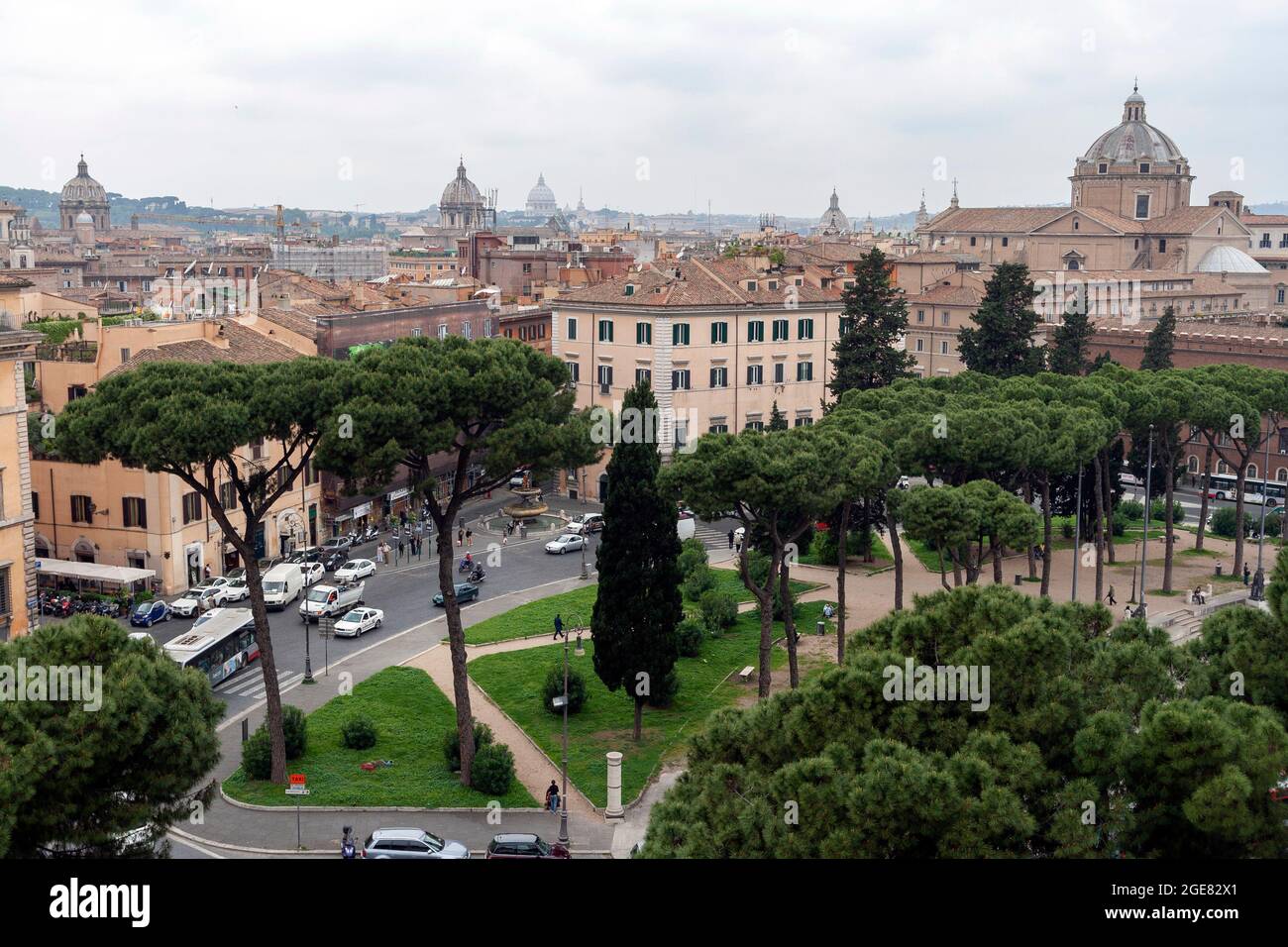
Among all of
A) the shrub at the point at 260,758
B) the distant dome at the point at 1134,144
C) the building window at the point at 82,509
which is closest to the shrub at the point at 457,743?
the shrub at the point at 260,758

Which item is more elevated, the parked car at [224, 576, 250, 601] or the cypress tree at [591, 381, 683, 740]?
the cypress tree at [591, 381, 683, 740]

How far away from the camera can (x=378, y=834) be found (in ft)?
92.7

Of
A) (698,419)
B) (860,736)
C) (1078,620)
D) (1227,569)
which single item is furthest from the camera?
(698,419)

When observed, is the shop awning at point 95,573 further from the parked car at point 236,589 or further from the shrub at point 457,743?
the shrub at point 457,743

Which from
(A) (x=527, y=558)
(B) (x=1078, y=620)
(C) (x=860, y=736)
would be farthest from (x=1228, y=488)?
(C) (x=860, y=736)

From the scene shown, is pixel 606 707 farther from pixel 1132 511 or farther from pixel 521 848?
pixel 1132 511

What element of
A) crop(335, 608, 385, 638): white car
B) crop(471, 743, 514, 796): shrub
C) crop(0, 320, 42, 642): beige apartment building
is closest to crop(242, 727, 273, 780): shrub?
crop(471, 743, 514, 796): shrub

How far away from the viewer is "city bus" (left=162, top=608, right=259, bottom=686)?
38594 mm

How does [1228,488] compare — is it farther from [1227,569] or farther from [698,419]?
[698,419]

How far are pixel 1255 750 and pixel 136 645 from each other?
55.1 ft

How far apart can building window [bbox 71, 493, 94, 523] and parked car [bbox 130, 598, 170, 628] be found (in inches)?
205

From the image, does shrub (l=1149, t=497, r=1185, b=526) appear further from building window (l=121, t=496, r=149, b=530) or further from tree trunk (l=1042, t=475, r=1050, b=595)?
building window (l=121, t=496, r=149, b=530)
